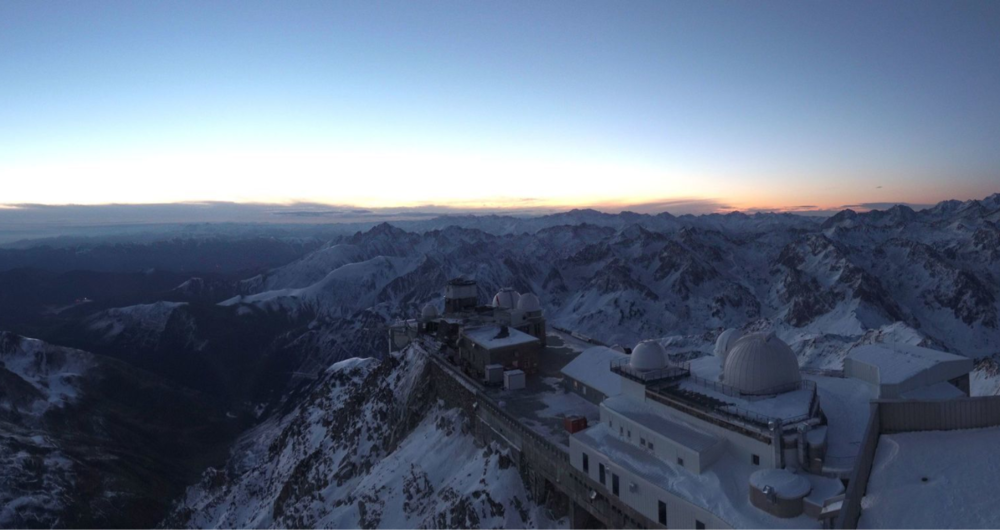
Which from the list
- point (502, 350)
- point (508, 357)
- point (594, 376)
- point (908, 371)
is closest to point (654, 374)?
point (594, 376)

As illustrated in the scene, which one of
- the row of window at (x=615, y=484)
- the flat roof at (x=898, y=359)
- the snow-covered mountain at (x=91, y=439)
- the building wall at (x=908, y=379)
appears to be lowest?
the snow-covered mountain at (x=91, y=439)

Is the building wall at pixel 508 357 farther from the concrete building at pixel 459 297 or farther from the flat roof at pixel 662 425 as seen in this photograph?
the concrete building at pixel 459 297

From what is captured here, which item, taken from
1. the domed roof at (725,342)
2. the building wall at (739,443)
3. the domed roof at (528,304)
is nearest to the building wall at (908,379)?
the domed roof at (725,342)

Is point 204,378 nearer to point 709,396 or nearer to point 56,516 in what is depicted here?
point 56,516

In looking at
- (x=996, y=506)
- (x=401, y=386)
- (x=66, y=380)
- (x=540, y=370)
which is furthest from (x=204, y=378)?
(x=996, y=506)

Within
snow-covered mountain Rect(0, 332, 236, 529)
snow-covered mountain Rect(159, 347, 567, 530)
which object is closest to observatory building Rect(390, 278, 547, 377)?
snow-covered mountain Rect(159, 347, 567, 530)

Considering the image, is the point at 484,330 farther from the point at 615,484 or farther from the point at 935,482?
the point at 935,482
